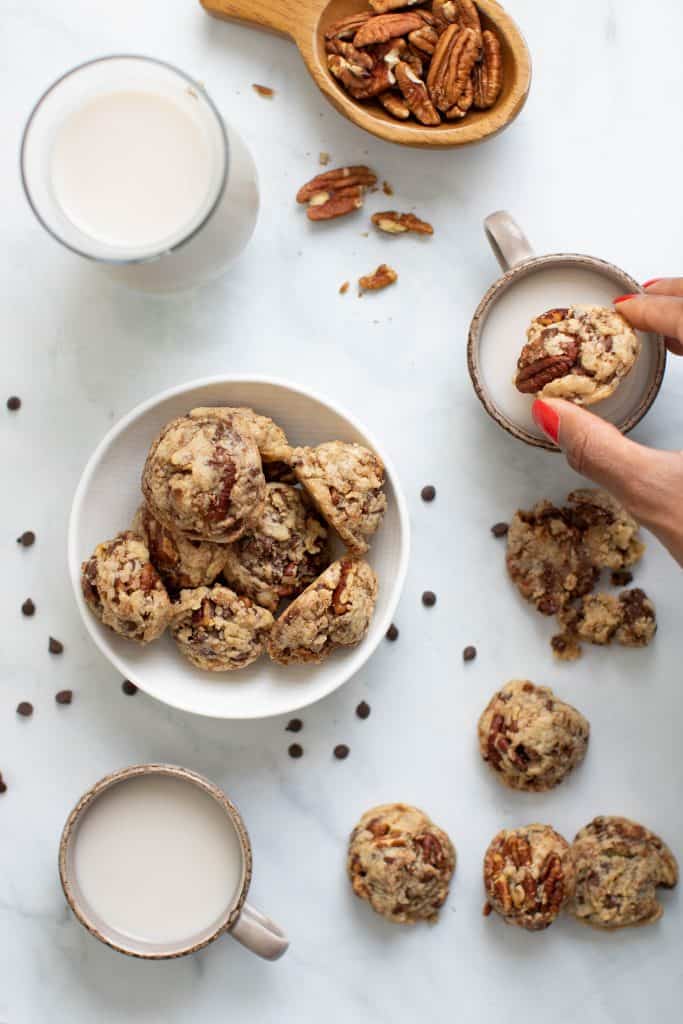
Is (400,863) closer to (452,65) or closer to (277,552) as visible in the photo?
(277,552)

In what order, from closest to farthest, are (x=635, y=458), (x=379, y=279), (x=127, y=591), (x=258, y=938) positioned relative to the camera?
(x=635, y=458), (x=127, y=591), (x=258, y=938), (x=379, y=279)

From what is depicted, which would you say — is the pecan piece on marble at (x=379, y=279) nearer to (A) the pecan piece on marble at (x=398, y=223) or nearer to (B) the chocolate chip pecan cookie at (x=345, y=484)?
(A) the pecan piece on marble at (x=398, y=223)

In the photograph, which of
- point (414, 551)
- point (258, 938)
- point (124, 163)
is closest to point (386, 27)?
point (124, 163)

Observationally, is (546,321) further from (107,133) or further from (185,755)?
(185,755)

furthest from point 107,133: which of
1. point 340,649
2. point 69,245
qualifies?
point 340,649

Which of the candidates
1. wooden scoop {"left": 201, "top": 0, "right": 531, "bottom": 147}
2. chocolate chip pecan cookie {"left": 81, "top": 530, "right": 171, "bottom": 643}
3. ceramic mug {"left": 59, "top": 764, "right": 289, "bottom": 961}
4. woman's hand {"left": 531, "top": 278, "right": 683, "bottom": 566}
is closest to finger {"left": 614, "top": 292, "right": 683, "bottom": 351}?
woman's hand {"left": 531, "top": 278, "right": 683, "bottom": 566}

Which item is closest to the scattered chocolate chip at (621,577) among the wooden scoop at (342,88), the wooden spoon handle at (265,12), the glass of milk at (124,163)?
the wooden scoop at (342,88)
